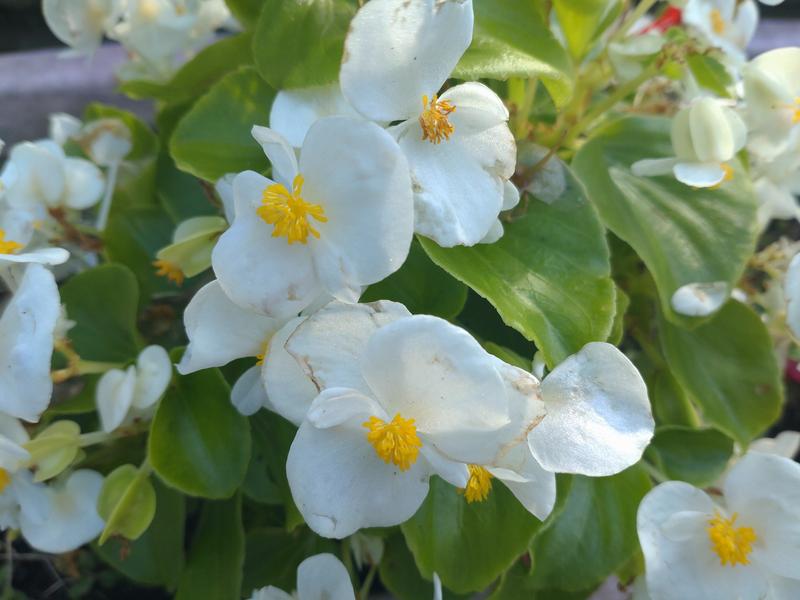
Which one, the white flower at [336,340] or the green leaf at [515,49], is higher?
the green leaf at [515,49]

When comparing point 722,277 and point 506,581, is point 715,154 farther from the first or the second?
point 506,581

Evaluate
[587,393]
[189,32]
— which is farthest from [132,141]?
[587,393]

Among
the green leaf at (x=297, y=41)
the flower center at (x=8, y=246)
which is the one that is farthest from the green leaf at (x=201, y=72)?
the flower center at (x=8, y=246)

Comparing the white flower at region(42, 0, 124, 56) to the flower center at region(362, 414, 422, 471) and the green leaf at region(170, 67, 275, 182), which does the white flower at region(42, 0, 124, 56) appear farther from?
the flower center at region(362, 414, 422, 471)

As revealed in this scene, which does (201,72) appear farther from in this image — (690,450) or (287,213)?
(690,450)

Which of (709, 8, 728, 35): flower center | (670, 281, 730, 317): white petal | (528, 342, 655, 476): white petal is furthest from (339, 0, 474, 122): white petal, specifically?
(709, 8, 728, 35): flower center

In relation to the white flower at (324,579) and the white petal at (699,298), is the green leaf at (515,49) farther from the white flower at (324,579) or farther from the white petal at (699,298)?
the white flower at (324,579)
